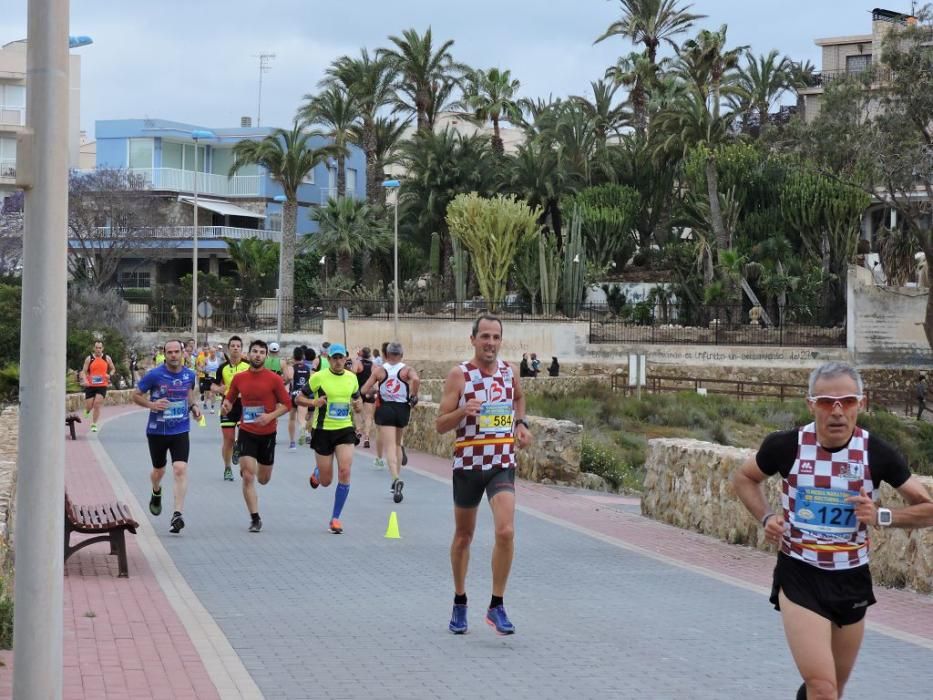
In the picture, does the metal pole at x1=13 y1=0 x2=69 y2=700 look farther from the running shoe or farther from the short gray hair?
the running shoe

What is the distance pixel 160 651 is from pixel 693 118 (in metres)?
54.0

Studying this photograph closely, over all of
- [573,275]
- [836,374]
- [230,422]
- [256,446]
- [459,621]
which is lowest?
[459,621]

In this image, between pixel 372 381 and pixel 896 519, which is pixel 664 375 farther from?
pixel 896 519

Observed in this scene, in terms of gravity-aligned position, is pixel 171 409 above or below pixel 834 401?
below

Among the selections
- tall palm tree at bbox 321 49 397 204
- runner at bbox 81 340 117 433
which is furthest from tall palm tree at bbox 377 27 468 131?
runner at bbox 81 340 117 433

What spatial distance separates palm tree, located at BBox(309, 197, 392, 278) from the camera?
6397 centimetres

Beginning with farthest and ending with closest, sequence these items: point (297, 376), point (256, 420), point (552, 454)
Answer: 1. point (297, 376)
2. point (552, 454)
3. point (256, 420)

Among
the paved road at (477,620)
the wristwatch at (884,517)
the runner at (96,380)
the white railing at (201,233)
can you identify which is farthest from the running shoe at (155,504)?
the white railing at (201,233)

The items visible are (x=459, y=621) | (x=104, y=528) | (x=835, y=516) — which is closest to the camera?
(x=835, y=516)

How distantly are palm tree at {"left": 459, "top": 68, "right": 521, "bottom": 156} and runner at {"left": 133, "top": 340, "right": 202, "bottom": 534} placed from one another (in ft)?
183

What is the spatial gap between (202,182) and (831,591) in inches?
2841

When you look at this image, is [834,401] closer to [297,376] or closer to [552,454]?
[552,454]

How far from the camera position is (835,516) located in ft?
18.7

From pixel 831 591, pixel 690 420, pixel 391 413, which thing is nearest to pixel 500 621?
pixel 831 591
